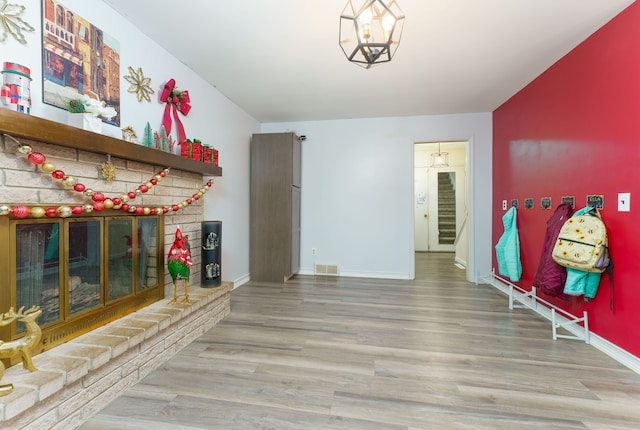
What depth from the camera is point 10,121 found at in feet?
4.00

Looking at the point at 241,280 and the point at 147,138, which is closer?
the point at 147,138

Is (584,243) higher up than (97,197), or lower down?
lower down

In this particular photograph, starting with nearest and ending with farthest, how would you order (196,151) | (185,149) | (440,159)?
(185,149)
(196,151)
(440,159)

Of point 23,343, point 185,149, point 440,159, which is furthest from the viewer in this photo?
point 440,159

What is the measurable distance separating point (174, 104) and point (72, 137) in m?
1.25

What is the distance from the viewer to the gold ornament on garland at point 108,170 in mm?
1801

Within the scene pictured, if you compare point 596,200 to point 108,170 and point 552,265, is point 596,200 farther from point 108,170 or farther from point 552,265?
point 108,170

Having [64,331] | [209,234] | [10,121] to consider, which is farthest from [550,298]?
[10,121]

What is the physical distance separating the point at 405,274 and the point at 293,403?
3.10m

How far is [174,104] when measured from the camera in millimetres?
2574

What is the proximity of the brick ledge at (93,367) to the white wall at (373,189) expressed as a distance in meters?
2.61

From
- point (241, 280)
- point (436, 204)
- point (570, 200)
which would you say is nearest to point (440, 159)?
point (436, 204)

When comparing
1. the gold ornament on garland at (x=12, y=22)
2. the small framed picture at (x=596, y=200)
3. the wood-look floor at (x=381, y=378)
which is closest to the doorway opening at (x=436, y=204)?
the wood-look floor at (x=381, y=378)

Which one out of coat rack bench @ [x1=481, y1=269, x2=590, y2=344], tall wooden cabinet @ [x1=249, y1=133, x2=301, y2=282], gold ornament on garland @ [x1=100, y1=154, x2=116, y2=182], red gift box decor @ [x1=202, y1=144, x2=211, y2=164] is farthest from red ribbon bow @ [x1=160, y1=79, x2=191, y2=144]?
coat rack bench @ [x1=481, y1=269, x2=590, y2=344]
